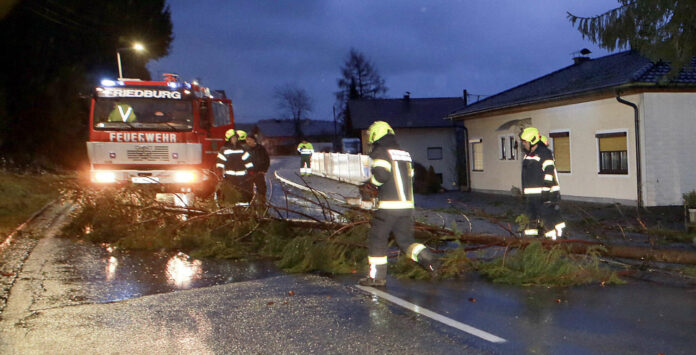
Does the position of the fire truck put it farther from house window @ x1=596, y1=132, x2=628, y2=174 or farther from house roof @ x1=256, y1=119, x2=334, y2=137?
house roof @ x1=256, y1=119, x2=334, y2=137

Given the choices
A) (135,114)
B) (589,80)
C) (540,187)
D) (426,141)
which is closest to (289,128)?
(426,141)

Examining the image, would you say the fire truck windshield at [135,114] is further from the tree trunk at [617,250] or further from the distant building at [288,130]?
the distant building at [288,130]

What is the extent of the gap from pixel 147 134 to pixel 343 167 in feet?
46.7

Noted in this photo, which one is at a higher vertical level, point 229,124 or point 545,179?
point 229,124

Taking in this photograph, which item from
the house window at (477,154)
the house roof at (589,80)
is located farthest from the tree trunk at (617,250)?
the house window at (477,154)

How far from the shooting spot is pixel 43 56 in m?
27.7

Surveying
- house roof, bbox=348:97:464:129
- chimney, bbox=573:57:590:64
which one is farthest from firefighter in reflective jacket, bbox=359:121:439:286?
house roof, bbox=348:97:464:129

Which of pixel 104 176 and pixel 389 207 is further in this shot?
pixel 104 176

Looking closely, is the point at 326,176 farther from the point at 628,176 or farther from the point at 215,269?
the point at 215,269

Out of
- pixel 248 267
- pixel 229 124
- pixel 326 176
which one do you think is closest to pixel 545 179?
pixel 248 267

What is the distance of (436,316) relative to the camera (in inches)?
224

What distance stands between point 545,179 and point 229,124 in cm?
1071

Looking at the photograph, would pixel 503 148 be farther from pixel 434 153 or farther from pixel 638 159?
pixel 434 153

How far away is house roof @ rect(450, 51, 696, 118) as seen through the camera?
15797 millimetres
